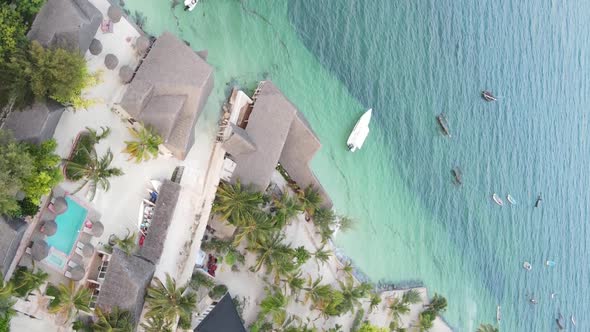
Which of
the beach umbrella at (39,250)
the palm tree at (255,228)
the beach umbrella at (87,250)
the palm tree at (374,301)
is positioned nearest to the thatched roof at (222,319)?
the palm tree at (255,228)

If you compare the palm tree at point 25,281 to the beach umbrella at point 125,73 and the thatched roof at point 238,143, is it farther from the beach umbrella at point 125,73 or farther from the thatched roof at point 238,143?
the thatched roof at point 238,143

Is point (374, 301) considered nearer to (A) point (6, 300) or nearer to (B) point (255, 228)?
(B) point (255, 228)

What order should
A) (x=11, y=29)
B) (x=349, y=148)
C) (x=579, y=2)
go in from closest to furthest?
1. (x=11, y=29)
2. (x=349, y=148)
3. (x=579, y=2)

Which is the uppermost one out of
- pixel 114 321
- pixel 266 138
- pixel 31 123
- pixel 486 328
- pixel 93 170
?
pixel 266 138

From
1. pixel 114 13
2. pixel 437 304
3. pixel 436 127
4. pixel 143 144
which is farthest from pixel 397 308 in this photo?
pixel 114 13

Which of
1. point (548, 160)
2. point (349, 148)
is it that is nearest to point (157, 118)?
point (349, 148)

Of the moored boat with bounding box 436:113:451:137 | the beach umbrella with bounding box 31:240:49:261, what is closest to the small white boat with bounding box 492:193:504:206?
the moored boat with bounding box 436:113:451:137

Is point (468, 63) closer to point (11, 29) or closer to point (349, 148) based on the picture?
point (349, 148)
